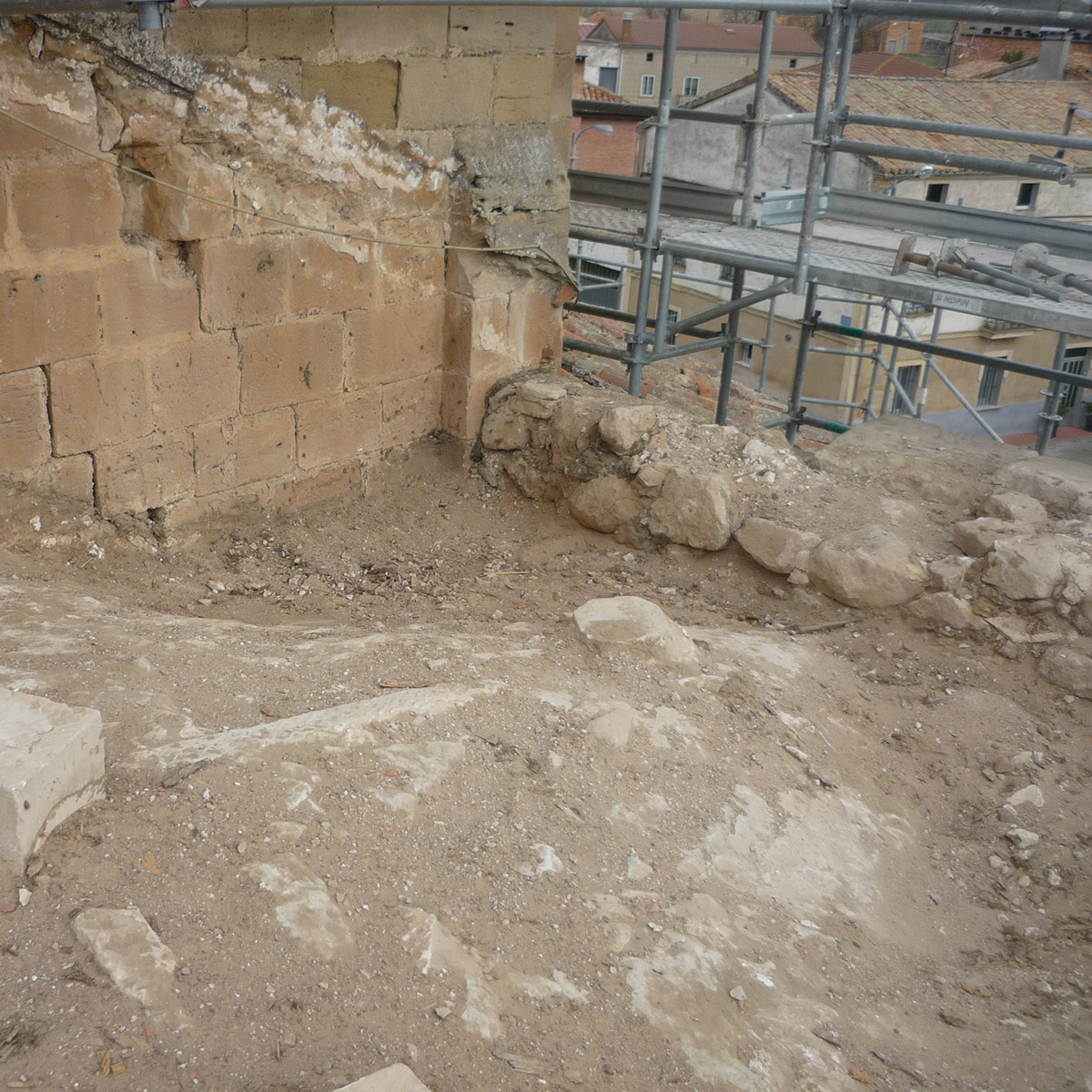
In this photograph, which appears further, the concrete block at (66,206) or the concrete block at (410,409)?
the concrete block at (410,409)

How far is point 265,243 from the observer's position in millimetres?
5508

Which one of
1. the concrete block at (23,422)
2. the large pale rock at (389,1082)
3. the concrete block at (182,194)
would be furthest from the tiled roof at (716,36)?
the large pale rock at (389,1082)

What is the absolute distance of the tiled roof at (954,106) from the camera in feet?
57.8

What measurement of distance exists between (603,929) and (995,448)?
4.52 meters

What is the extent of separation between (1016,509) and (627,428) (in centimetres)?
204

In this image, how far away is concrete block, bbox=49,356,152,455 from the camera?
4930 millimetres

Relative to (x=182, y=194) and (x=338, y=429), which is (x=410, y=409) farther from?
(x=182, y=194)

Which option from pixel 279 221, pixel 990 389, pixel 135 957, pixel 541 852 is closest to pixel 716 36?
pixel 990 389

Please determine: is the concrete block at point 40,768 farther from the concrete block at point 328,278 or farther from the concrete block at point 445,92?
the concrete block at point 445,92

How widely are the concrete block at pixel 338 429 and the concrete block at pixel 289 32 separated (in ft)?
5.84

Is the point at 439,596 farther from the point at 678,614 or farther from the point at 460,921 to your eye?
the point at 460,921

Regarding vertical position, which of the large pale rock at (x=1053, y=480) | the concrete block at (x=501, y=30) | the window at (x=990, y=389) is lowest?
the window at (x=990, y=389)

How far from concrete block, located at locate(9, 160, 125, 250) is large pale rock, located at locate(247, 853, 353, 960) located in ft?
10.3

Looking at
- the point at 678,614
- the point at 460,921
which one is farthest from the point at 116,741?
the point at 678,614
